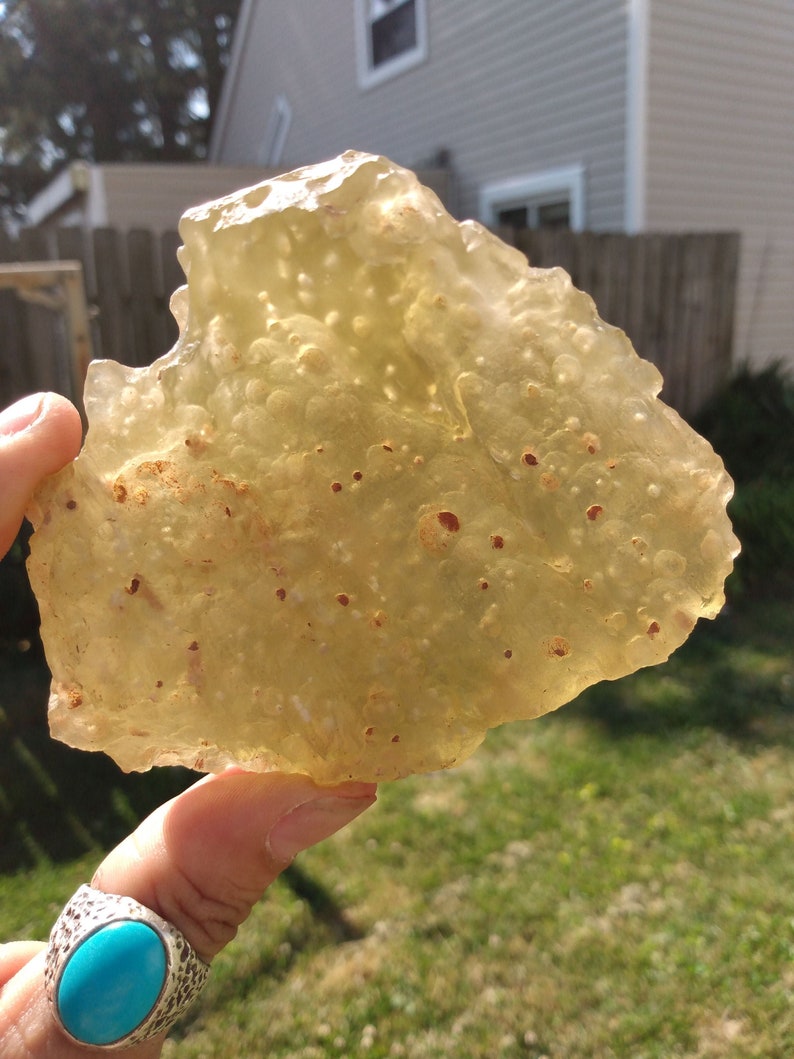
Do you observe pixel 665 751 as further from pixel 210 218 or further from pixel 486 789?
pixel 210 218

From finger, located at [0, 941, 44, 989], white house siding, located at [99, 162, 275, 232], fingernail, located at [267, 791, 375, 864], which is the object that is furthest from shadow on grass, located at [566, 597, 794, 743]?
white house siding, located at [99, 162, 275, 232]

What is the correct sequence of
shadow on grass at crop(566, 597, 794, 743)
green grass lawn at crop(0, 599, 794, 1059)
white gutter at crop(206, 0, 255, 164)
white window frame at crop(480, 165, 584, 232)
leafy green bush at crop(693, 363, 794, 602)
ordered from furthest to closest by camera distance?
1. white gutter at crop(206, 0, 255, 164)
2. white window frame at crop(480, 165, 584, 232)
3. leafy green bush at crop(693, 363, 794, 602)
4. shadow on grass at crop(566, 597, 794, 743)
5. green grass lawn at crop(0, 599, 794, 1059)

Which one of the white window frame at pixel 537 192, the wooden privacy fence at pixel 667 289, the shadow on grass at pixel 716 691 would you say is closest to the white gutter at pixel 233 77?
the white window frame at pixel 537 192

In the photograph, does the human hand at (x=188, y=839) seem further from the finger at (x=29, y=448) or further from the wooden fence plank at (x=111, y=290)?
the wooden fence plank at (x=111, y=290)

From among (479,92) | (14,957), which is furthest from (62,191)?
(14,957)

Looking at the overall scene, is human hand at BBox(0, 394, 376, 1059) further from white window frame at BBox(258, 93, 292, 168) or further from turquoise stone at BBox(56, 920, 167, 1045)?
white window frame at BBox(258, 93, 292, 168)

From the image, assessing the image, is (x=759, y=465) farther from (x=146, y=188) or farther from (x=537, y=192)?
(x=146, y=188)
